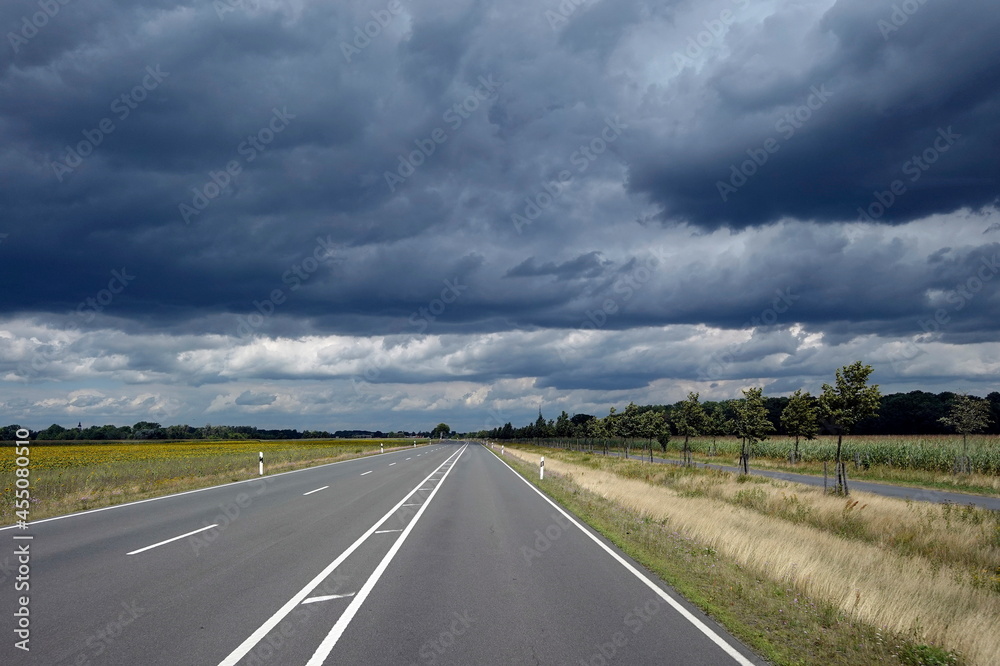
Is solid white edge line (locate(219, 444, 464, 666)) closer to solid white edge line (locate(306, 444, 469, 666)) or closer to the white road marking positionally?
the white road marking

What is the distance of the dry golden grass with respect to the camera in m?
7.64

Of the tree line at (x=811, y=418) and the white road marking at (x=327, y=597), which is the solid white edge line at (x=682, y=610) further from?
the tree line at (x=811, y=418)

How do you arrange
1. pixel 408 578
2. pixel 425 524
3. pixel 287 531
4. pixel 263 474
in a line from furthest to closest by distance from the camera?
pixel 263 474
pixel 425 524
pixel 287 531
pixel 408 578

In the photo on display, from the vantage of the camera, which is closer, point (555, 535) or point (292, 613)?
point (292, 613)

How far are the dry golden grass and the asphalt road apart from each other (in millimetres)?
2562

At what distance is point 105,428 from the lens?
409 feet

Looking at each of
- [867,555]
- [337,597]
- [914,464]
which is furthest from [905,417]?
[337,597]

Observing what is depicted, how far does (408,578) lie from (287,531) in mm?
5135

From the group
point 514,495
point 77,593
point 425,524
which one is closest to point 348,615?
point 77,593

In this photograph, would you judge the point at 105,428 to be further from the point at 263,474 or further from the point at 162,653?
the point at 162,653

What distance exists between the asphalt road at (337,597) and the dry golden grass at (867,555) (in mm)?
2562

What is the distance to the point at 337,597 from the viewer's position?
7.58m

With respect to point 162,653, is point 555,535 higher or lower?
lower

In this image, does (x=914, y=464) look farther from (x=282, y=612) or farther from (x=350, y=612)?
(x=282, y=612)
